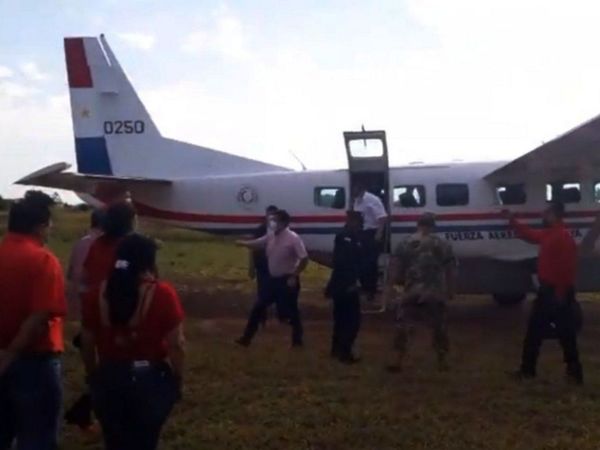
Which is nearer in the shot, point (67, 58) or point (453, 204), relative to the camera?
point (453, 204)

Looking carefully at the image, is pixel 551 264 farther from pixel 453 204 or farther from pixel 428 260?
pixel 453 204

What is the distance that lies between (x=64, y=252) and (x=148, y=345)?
90.2ft

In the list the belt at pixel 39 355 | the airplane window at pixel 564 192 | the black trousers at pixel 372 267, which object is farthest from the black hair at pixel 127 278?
the airplane window at pixel 564 192

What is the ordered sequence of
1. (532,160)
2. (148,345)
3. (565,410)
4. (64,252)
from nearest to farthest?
(148,345) → (565,410) → (532,160) → (64,252)

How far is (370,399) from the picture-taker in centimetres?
895

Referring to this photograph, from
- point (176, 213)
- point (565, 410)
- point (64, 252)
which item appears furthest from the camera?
point (64, 252)

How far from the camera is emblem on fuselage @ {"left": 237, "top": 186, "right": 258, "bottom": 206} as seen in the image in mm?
17641

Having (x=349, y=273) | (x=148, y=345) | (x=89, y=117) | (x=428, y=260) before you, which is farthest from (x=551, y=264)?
(x=89, y=117)

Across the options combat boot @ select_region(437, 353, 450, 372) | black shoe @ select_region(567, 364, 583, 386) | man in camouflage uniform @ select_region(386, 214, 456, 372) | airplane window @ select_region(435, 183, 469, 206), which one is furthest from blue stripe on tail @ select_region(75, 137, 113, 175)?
black shoe @ select_region(567, 364, 583, 386)

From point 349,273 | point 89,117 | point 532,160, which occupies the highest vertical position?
point 89,117

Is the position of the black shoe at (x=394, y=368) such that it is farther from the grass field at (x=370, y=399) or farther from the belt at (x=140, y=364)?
the belt at (x=140, y=364)

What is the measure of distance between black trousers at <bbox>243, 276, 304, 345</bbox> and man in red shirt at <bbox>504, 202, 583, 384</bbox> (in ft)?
10.7

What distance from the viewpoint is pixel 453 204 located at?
16.9 metres

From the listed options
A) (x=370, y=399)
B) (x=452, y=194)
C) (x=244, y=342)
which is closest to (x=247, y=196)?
(x=452, y=194)
